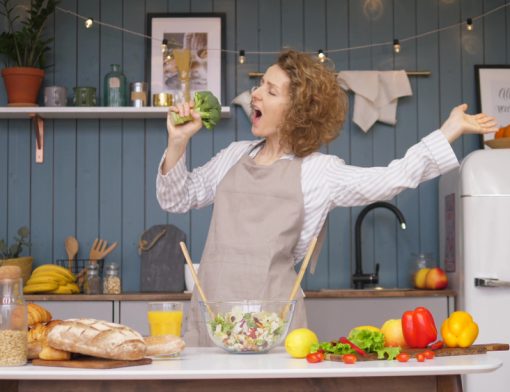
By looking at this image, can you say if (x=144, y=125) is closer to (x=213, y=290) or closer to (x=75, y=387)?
(x=213, y=290)

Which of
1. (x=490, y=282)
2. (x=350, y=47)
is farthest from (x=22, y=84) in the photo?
(x=490, y=282)

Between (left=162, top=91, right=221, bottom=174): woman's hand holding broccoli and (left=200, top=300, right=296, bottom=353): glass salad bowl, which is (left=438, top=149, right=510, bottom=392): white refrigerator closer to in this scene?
(left=162, top=91, right=221, bottom=174): woman's hand holding broccoli

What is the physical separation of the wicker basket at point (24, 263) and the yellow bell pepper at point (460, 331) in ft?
8.76

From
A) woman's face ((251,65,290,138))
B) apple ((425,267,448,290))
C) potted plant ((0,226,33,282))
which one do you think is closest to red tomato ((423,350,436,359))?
woman's face ((251,65,290,138))

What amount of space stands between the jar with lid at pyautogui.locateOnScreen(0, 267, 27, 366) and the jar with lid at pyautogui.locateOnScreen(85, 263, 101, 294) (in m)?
2.40

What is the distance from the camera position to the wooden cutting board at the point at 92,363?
5.75 feet

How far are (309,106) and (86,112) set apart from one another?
77.3 inches

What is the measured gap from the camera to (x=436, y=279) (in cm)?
425

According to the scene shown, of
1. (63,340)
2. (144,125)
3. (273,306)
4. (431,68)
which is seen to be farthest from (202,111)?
(431,68)

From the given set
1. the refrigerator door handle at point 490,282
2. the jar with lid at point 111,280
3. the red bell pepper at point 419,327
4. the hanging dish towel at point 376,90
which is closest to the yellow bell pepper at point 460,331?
the red bell pepper at point 419,327

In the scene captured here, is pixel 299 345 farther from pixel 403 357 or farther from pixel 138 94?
pixel 138 94

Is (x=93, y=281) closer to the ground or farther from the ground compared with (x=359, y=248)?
closer to the ground

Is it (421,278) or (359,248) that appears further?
(359,248)

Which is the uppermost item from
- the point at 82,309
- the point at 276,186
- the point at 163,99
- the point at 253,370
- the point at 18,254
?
the point at 163,99
